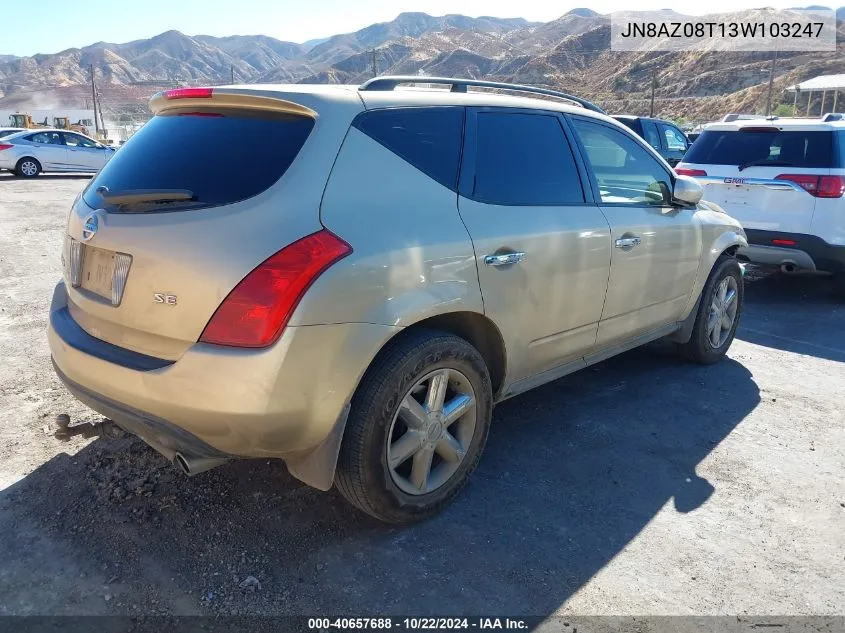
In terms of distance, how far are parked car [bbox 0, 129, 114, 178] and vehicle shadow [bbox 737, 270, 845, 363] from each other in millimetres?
18359

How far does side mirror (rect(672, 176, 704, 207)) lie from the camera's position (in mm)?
4273

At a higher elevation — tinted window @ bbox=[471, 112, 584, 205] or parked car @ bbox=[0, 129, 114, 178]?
tinted window @ bbox=[471, 112, 584, 205]

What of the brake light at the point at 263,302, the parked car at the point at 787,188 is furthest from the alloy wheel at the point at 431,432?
the parked car at the point at 787,188

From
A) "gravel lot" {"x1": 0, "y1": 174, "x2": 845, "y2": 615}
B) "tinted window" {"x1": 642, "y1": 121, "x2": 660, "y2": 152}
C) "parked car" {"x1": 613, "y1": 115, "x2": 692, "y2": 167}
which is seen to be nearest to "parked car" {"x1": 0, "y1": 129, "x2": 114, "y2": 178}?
"parked car" {"x1": 613, "y1": 115, "x2": 692, "y2": 167}

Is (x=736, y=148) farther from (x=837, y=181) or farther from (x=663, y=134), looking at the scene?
(x=663, y=134)

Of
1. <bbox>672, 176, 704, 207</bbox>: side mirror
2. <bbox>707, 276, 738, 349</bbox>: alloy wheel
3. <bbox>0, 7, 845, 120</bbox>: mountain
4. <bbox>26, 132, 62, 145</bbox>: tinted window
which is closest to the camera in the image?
<bbox>672, 176, 704, 207</bbox>: side mirror

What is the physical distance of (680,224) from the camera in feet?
14.4

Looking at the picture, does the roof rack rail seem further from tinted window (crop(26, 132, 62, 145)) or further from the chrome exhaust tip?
tinted window (crop(26, 132, 62, 145))

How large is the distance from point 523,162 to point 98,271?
2.03 meters

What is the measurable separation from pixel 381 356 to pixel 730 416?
2.63 meters

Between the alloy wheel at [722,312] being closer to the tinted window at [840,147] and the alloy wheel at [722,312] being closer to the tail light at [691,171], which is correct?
the tinted window at [840,147]

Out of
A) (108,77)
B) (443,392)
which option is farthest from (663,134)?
(108,77)

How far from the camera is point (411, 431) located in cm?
289

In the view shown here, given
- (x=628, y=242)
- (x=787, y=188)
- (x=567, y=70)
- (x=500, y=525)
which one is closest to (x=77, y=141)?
(x=787, y=188)
